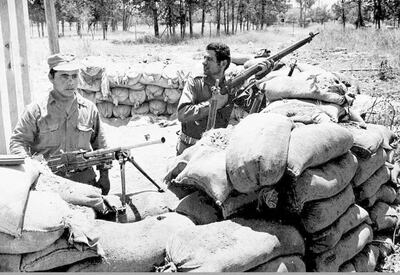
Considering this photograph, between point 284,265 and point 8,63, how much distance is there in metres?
3.74

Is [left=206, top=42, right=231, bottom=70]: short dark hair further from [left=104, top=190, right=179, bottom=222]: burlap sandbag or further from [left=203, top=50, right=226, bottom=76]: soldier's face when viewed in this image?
[left=104, top=190, right=179, bottom=222]: burlap sandbag

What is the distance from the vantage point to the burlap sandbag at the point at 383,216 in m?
3.12

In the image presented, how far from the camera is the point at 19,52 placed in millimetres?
4734

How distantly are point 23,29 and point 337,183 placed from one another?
3730mm

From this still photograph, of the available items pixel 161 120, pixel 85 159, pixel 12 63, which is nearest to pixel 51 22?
pixel 12 63

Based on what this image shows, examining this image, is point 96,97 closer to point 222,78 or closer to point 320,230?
point 222,78

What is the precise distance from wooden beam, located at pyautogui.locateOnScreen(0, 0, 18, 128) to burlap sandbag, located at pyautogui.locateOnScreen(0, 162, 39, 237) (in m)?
2.83

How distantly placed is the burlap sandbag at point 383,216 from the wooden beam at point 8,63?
3.68m

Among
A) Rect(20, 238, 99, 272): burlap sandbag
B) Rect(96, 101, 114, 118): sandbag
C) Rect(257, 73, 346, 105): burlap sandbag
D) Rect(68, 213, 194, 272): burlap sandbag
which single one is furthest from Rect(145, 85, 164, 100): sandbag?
Rect(20, 238, 99, 272): burlap sandbag

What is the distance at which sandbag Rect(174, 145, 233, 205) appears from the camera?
91.4 inches

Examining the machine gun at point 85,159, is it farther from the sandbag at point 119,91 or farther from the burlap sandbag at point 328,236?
the sandbag at point 119,91

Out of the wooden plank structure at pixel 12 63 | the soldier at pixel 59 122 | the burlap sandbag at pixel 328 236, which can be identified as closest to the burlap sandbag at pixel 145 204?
the soldier at pixel 59 122

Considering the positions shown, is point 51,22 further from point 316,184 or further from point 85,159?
point 316,184

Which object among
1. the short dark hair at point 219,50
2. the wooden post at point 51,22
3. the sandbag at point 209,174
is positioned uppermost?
the wooden post at point 51,22
